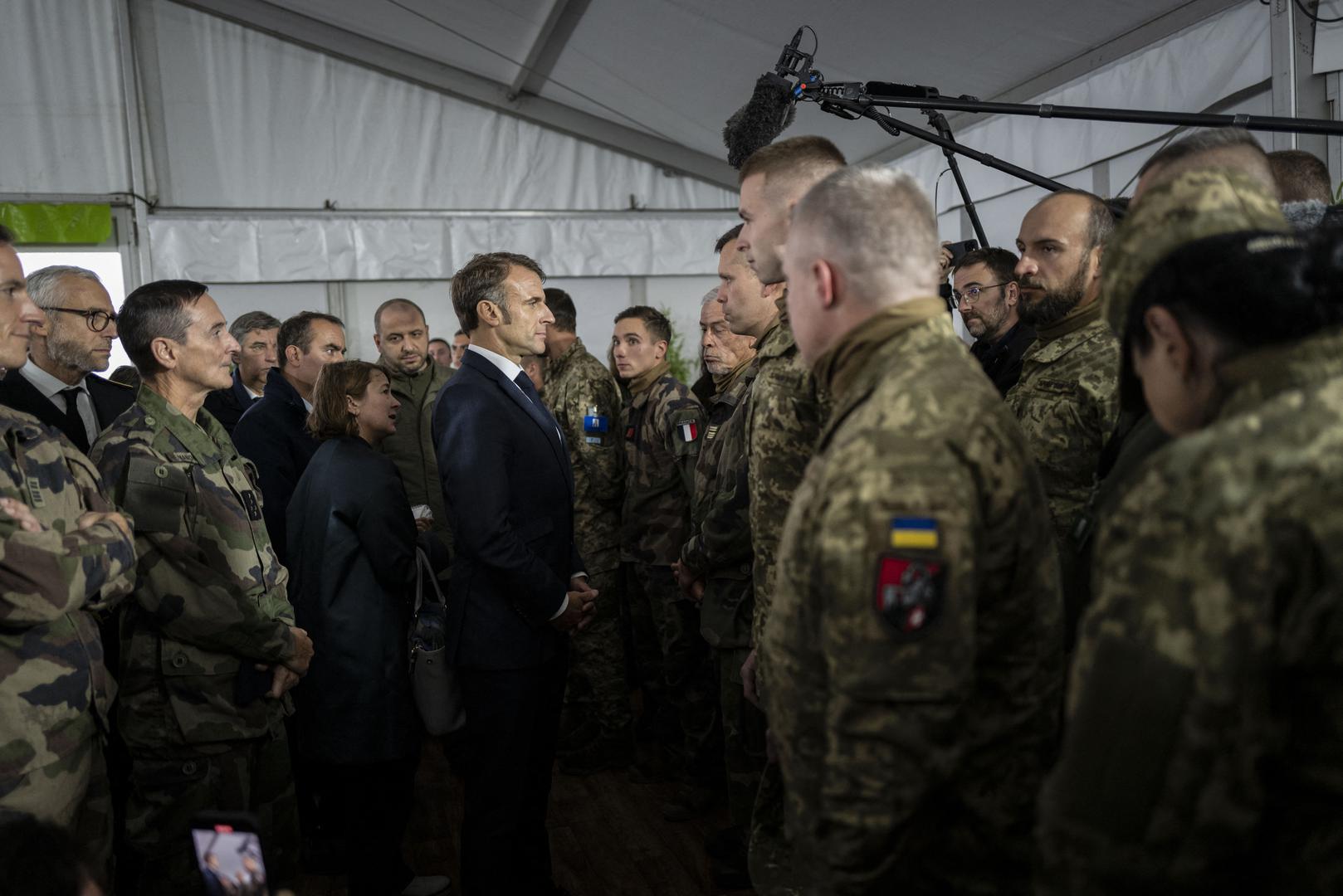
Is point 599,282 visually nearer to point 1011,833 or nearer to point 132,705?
point 132,705

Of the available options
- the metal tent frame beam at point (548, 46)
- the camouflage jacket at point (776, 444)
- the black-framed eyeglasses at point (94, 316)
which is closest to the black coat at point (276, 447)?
the black-framed eyeglasses at point (94, 316)

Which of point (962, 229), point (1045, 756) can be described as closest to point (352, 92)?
point (962, 229)

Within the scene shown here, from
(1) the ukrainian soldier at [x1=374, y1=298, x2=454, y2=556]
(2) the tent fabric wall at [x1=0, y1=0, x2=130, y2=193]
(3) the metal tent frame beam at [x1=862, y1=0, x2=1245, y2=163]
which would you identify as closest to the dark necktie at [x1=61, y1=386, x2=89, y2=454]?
(1) the ukrainian soldier at [x1=374, y1=298, x2=454, y2=556]

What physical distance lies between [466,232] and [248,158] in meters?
1.73

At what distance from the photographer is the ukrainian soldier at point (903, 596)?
999mm

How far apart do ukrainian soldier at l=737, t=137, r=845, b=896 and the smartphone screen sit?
990 mm

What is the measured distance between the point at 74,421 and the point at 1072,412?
262 centimetres

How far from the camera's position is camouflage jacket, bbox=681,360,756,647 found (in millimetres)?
2309

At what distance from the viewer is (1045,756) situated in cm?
113

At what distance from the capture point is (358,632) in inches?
93.8

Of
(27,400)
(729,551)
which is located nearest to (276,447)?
(27,400)

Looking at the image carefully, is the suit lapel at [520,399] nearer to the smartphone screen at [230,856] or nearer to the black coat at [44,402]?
the black coat at [44,402]

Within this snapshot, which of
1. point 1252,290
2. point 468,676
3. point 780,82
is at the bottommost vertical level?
point 468,676

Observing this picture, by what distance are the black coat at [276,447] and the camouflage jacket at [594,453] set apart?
41.5 inches
